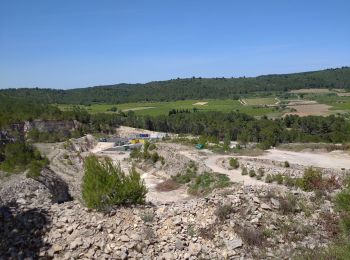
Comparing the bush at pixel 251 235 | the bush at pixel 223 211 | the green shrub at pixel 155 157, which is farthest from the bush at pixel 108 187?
the green shrub at pixel 155 157

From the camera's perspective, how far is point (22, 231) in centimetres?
1681

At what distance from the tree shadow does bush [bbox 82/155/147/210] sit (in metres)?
2.40

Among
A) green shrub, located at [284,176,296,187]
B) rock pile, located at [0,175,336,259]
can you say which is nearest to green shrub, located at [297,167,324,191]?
green shrub, located at [284,176,296,187]

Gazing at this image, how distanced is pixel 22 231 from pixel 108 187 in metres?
4.38

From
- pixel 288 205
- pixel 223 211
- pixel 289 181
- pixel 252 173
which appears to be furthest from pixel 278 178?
pixel 223 211

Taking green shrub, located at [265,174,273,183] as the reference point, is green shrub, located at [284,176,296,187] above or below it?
above

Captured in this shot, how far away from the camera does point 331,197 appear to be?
833 inches

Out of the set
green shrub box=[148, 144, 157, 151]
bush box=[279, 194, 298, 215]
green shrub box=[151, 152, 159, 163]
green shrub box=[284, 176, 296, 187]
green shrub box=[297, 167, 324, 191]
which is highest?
bush box=[279, 194, 298, 215]

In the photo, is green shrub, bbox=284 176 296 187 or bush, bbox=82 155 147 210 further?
green shrub, bbox=284 176 296 187

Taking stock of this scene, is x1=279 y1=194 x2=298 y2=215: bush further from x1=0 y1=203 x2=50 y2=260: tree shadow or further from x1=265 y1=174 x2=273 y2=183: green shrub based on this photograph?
x1=265 y1=174 x2=273 y2=183: green shrub

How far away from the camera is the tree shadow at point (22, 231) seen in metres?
15.6

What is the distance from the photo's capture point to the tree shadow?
616 inches

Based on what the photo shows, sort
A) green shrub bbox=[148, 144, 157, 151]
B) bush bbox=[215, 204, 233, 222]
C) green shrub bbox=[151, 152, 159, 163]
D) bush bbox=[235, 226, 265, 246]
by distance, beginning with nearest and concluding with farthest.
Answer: bush bbox=[235, 226, 265, 246] → bush bbox=[215, 204, 233, 222] → green shrub bbox=[151, 152, 159, 163] → green shrub bbox=[148, 144, 157, 151]

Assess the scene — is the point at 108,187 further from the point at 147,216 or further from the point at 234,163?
the point at 234,163
